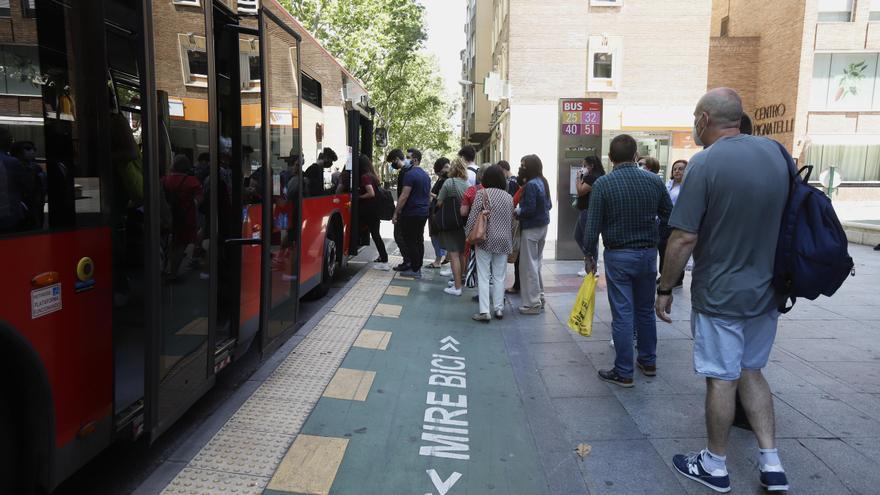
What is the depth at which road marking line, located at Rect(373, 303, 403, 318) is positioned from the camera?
706 cm

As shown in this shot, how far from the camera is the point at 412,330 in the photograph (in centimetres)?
646

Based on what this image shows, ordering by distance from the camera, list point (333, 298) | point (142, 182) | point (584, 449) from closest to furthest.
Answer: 1. point (142, 182)
2. point (584, 449)
3. point (333, 298)

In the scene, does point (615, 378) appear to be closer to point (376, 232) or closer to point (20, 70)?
point (20, 70)

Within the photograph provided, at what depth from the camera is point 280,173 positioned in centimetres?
509

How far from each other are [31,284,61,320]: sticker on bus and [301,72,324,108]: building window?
4.02 metres

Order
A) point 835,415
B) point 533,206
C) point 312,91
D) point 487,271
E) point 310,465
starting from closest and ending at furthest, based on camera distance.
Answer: point 310,465 → point 835,415 → point 312,91 → point 487,271 → point 533,206

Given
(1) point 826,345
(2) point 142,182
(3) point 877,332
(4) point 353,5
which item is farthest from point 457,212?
(4) point 353,5

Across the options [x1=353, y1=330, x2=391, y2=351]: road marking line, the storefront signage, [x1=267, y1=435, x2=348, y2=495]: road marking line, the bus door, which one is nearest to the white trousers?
[x1=353, y1=330, x2=391, y2=351]: road marking line

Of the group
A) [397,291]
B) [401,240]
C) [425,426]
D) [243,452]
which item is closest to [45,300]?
[243,452]

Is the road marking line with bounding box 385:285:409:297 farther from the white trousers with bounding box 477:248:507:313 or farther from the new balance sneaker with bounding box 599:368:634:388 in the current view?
the new balance sneaker with bounding box 599:368:634:388

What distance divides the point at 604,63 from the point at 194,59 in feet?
77.6

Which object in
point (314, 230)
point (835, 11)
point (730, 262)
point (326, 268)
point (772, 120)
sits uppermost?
point (835, 11)

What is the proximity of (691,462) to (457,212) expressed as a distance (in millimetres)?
4990

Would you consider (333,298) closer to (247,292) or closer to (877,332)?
(247,292)
